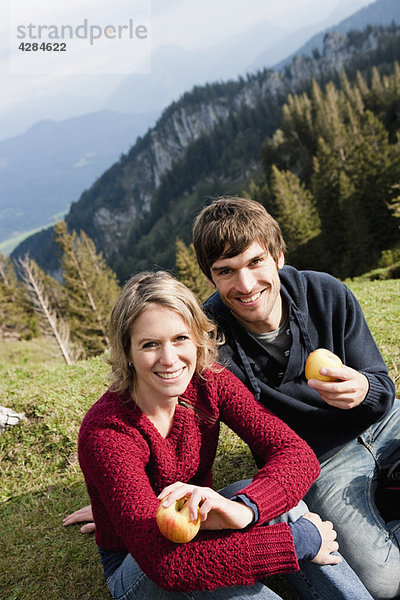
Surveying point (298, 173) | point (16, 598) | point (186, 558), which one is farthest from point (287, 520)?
point (298, 173)

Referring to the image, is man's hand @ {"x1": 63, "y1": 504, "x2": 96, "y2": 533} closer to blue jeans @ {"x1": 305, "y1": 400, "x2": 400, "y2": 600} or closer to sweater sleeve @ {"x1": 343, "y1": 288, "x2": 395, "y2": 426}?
blue jeans @ {"x1": 305, "y1": 400, "x2": 400, "y2": 600}

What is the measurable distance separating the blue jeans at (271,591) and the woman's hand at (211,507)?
0.52 meters

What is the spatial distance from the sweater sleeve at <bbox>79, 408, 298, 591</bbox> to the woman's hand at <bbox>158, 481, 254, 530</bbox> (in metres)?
0.11

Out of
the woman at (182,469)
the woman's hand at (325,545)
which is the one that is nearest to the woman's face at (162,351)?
the woman at (182,469)

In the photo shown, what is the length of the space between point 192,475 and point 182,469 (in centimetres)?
17

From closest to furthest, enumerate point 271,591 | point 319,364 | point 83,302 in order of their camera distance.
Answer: point 271,591, point 319,364, point 83,302

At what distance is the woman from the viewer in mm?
2926

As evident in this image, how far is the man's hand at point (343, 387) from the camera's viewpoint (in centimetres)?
345

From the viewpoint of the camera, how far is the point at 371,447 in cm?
421

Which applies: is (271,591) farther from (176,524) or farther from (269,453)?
(176,524)

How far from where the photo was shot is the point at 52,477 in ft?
21.5

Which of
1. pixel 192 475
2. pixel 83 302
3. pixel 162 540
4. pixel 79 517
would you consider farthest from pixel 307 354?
pixel 83 302

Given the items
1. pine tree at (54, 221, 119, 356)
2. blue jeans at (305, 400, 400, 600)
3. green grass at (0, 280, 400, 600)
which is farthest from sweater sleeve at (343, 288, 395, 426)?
pine tree at (54, 221, 119, 356)

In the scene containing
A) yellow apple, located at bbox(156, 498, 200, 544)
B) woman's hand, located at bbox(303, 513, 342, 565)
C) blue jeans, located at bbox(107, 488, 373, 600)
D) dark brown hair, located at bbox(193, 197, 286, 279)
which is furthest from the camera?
dark brown hair, located at bbox(193, 197, 286, 279)
